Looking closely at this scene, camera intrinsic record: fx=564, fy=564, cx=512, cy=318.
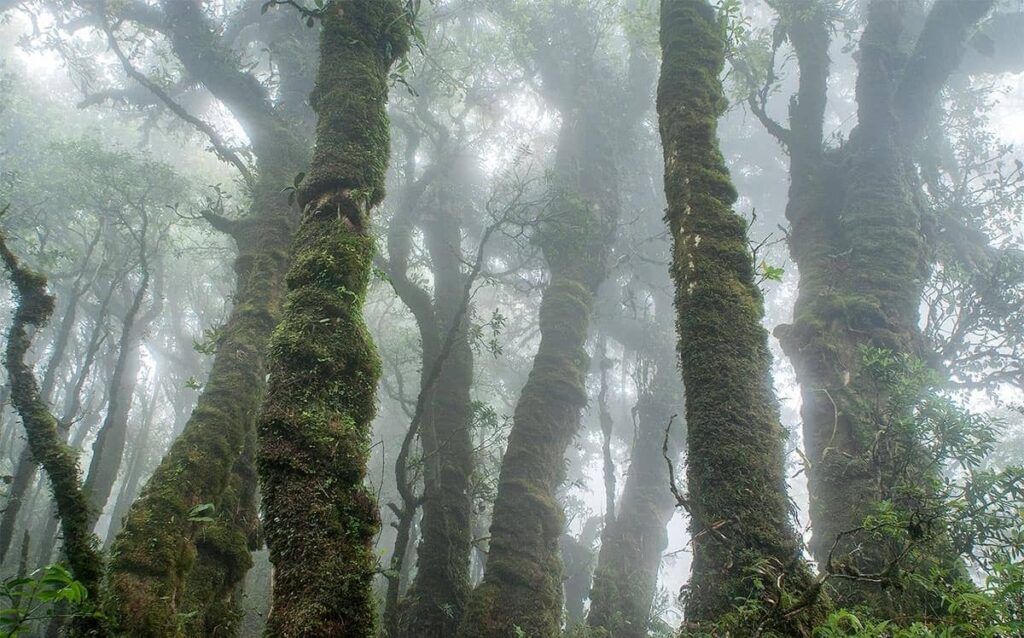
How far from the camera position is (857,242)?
988 cm

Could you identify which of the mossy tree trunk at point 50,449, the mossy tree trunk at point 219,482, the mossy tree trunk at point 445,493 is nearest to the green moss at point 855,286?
the mossy tree trunk at point 445,493

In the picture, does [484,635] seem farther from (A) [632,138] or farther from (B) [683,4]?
(A) [632,138]

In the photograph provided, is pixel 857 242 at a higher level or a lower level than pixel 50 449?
higher

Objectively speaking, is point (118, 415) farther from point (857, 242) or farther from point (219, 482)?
point (857, 242)

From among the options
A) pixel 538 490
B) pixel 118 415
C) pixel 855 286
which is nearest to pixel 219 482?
pixel 538 490

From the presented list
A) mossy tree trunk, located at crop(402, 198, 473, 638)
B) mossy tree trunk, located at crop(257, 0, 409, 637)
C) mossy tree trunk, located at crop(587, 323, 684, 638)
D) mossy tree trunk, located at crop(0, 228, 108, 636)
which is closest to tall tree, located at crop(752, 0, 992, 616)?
mossy tree trunk, located at crop(587, 323, 684, 638)

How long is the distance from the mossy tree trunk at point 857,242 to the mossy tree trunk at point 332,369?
5.68 m

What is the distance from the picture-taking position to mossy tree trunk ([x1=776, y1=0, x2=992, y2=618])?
7.54 m

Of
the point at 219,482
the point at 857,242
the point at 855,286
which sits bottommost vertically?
the point at 219,482

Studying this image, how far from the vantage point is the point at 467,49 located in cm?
1764

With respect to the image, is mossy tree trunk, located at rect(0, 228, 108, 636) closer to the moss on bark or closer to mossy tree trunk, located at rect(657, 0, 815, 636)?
mossy tree trunk, located at rect(657, 0, 815, 636)

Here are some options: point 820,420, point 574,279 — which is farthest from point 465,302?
point 820,420

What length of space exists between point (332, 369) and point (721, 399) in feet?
8.26

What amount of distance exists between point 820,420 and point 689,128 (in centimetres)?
575
